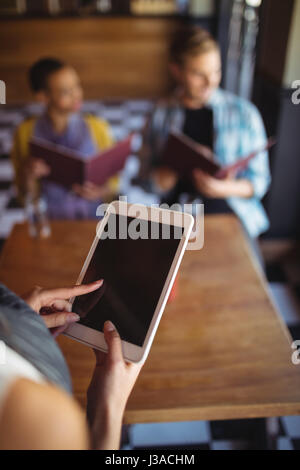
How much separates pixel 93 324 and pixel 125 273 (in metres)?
0.12

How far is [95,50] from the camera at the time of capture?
5.48 meters

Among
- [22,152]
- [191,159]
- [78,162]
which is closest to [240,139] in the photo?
[191,159]

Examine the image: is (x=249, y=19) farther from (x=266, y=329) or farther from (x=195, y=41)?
(x=266, y=329)

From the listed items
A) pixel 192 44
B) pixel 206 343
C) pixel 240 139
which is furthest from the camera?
pixel 240 139

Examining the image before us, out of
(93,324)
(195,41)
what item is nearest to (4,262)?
(93,324)

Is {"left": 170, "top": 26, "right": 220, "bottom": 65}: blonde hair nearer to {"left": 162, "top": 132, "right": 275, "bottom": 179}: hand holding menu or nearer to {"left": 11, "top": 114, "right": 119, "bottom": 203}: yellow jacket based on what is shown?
{"left": 162, "top": 132, "right": 275, "bottom": 179}: hand holding menu

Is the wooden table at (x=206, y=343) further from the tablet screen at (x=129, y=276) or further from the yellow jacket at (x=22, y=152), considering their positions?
the yellow jacket at (x=22, y=152)

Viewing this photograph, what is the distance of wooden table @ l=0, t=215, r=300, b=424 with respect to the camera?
35.4 inches

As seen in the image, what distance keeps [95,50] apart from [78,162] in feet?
14.9

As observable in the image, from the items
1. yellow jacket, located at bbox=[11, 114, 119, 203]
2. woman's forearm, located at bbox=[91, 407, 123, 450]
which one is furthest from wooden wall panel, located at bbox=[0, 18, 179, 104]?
woman's forearm, located at bbox=[91, 407, 123, 450]

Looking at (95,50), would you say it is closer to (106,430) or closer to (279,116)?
(279,116)

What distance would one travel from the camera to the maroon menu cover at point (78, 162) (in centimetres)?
156

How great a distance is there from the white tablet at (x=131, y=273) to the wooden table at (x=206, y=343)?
0.10 meters

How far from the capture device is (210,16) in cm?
480
